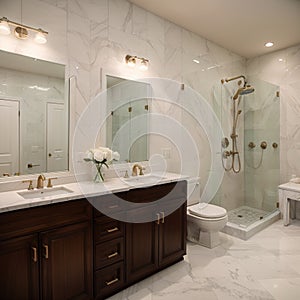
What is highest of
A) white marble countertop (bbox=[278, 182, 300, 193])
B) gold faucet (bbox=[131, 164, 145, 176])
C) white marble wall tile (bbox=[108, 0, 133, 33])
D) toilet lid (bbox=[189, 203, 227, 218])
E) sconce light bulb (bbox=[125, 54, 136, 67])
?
white marble wall tile (bbox=[108, 0, 133, 33])

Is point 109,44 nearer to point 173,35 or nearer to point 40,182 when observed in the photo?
point 173,35

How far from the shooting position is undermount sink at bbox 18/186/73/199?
1.86 metres

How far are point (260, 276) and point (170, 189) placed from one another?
1146 mm

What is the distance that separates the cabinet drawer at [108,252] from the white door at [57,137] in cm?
78

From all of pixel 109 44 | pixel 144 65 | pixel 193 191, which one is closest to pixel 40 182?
pixel 109 44

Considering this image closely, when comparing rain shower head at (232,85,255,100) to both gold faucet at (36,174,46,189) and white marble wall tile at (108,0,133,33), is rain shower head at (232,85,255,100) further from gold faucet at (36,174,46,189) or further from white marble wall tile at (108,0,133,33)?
gold faucet at (36,174,46,189)

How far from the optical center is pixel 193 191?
10.1 feet

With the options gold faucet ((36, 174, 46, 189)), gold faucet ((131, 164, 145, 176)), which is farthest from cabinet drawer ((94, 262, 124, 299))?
gold faucet ((131, 164, 145, 176))

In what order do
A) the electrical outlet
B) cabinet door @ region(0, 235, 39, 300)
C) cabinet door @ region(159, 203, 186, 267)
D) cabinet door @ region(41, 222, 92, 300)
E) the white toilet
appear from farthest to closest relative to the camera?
the electrical outlet, the white toilet, cabinet door @ region(159, 203, 186, 267), cabinet door @ region(41, 222, 92, 300), cabinet door @ region(0, 235, 39, 300)

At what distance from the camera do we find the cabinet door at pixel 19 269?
1.45 m

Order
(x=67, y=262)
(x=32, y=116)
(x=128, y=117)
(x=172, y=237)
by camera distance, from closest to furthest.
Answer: (x=67, y=262) < (x=32, y=116) < (x=172, y=237) < (x=128, y=117)

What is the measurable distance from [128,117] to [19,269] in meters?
1.71

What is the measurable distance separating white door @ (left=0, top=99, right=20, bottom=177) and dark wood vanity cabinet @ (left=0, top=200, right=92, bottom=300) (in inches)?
22.9

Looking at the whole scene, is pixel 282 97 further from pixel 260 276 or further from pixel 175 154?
pixel 260 276
